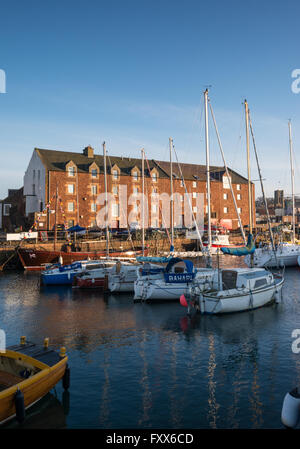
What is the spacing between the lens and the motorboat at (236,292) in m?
22.2

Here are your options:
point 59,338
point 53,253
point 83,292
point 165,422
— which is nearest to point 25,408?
point 165,422

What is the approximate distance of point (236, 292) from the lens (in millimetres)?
22688

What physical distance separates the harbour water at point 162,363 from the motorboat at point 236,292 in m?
0.68

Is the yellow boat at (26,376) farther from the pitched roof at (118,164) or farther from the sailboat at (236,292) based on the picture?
the pitched roof at (118,164)

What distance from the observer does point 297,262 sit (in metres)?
46.8

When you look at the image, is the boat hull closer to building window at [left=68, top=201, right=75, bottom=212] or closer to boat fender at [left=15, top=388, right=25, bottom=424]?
boat fender at [left=15, top=388, right=25, bottom=424]

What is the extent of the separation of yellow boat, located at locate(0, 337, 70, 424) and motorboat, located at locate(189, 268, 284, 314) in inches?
474

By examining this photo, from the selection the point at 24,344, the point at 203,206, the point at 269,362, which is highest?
the point at 203,206

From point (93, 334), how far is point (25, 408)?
28.0 ft

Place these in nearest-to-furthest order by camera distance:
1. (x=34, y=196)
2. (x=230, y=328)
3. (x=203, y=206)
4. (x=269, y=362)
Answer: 1. (x=269, y=362)
2. (x=230, y=328)
3. (x=34, y=196)
4. (x=203, y=206)

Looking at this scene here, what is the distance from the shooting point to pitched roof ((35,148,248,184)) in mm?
65812

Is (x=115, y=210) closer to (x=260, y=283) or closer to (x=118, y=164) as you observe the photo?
(x=118, y=164)

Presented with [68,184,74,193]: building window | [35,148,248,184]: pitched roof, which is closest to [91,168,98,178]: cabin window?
[35,148,248,184]: pitched roof

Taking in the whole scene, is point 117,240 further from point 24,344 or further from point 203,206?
point 24,344
